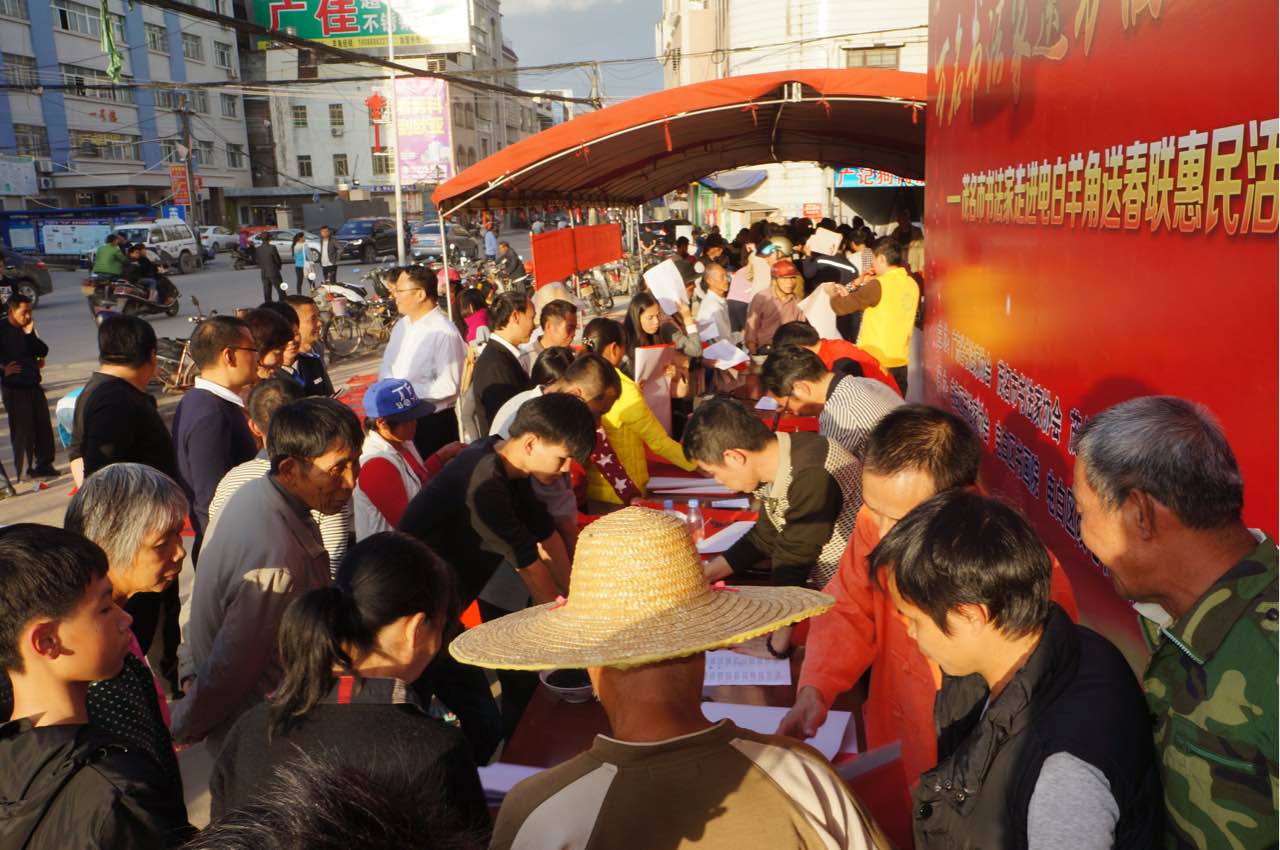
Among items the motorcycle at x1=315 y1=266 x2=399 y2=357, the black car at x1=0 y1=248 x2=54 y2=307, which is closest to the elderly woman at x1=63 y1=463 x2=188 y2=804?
the motorcycle at x1=315 y1=266 x2=399 y2=357

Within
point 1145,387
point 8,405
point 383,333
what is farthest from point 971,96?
point 383,333

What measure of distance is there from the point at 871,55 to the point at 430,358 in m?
19.8

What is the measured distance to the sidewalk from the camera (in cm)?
345

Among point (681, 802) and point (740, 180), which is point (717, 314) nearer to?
point (681, 802)

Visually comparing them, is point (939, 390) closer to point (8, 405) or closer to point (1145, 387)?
point (1145, 387)

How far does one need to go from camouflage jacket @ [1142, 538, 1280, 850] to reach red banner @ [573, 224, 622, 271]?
9.30m

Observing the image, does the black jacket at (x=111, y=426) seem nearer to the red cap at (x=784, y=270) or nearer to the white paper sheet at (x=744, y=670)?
the white paper sheet at (x=744, y=670)

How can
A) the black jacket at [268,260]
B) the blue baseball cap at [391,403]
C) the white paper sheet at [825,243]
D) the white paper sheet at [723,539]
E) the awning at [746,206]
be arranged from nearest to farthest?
the blue baseball cap at [391,403]
the white paper sheet at [723,539]
the white paper sheet at [825,243]
the black jacket at [268,260]
the awning at [746,206]

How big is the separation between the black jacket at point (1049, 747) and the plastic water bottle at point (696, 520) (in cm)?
228

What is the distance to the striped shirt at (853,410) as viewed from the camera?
141 inches

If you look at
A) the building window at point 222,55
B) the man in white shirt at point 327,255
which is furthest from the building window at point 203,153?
the man in white shirt at point 327,255

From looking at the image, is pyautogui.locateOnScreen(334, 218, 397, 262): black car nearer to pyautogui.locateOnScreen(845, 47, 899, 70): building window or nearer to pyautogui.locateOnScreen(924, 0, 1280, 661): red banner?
pyautogui.locateOnScreen(845, 47, 899, 70): building window

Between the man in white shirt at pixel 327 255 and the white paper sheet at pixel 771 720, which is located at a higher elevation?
the man in white shirt at pixel 327 255

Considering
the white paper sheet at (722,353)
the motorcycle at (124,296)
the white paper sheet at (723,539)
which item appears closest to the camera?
the white paper sheet at (723,539)
